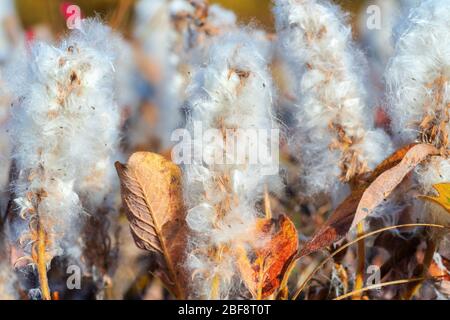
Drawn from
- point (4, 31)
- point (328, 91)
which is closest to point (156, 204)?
point (328, 91)

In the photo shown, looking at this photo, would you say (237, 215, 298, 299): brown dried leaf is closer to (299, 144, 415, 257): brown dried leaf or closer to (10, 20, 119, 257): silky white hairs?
(299, 144, 415, 257): brown dried leaf

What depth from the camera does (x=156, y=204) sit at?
2.22 ft

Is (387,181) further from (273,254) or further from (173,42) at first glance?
(173,42)

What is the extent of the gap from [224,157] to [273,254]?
114mm

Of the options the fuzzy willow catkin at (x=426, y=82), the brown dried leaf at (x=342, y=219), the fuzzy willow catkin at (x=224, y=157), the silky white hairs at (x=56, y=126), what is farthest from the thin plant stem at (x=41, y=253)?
the fuzzy willow catkin at (x=426, y=82)

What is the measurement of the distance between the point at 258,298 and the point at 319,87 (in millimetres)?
218

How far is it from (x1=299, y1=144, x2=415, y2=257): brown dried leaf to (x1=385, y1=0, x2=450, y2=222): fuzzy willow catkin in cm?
3

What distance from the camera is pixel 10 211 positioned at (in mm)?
747

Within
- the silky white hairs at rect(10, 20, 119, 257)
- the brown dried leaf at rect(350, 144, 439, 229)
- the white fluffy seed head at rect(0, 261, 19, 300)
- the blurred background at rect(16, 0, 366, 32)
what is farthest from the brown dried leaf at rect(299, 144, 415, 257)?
the blurred background at rect(16, 0, 366, 32)

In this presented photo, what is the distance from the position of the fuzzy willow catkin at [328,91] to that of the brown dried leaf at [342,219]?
0.16ft

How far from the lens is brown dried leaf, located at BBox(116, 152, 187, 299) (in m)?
0.66

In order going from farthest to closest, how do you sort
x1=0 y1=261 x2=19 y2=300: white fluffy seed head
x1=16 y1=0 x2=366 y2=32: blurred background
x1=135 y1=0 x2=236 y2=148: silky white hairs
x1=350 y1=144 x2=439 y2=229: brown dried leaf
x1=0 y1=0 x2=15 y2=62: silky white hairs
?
x1=16 y1=0 x2=366 y2=32: blurred background < x1=0 y1=0 x2=15 y2=62: silky white hairs < x1=135 y1=0 x2=236 y2=148: silky white hairs < x1=0 y1=261 x2=19 y2=300: white fluffy seed head < x1=350 y1=144 x2=439 y2=229: brown dried leaf
